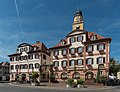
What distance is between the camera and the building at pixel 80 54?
133 feet

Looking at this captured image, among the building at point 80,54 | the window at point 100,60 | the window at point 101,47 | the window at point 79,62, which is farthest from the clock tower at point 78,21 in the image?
the window at point 100,60

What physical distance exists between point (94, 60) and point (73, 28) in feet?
37.1

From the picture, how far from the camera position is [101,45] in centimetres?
4103

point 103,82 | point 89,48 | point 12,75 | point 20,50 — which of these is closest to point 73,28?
point 89,48

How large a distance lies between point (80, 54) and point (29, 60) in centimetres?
1927

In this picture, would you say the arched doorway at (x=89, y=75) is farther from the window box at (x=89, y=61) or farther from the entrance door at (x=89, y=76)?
the window box at (x=89, y=61)

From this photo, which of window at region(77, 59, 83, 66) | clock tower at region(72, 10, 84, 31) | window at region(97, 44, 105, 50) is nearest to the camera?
window at region(97, 44, 105, 50)

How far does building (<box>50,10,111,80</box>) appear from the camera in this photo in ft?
133

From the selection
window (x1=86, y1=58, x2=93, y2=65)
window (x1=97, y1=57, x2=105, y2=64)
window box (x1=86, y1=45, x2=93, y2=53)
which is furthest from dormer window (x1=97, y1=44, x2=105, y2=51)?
window (x1=86, y1=58, x2=93, y2=65)

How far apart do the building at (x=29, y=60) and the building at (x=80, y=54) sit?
17.9 feet

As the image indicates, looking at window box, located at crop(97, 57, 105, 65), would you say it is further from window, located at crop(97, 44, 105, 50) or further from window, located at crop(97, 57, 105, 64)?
window, located at crop(97, 44, 105, 50)

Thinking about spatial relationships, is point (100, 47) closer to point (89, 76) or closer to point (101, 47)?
point (101, 47)

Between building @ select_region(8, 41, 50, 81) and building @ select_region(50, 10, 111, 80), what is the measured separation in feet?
17.9

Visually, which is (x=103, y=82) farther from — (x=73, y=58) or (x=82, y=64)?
(x=73, y=58)
